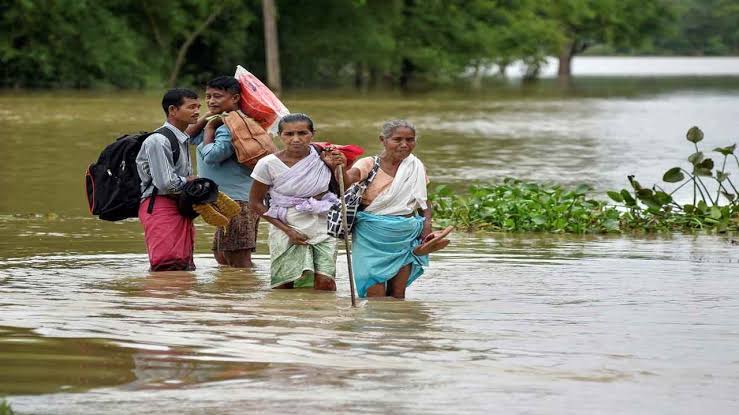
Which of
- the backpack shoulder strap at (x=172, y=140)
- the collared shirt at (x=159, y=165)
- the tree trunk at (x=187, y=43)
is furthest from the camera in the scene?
the tree trunk at (x=187, y=43)

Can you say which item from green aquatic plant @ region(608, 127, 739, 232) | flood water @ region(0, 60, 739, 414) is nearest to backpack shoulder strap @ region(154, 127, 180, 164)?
flood water @ region(0, 60, 739, 414)

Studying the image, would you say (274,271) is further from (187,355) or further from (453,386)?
(453,386)

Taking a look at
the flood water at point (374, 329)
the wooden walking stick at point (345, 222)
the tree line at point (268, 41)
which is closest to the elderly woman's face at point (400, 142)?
the wooden walking stick at point (345, 222)

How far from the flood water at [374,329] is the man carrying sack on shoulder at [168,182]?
170mm

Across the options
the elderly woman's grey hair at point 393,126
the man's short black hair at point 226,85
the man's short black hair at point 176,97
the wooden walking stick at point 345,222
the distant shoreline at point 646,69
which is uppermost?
the man's short black hair at point 226,85

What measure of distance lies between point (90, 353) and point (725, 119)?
27.5 metres

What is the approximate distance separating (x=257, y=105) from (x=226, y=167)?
50cm

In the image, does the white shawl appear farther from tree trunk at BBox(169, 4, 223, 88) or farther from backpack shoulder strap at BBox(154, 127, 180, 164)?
tree trunk at BBox(169, 4, 223, 88)

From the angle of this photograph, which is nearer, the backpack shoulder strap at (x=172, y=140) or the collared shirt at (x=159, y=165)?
the collared shirt at (x=159, y=165)

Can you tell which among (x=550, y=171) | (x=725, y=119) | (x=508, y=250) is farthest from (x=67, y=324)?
(x=725, y=119)

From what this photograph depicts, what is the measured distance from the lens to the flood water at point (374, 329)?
623 cm

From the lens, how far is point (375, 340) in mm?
7438

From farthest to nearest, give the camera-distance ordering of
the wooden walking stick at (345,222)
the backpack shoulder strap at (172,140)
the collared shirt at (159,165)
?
the backpack shoulder strap at (172,140) → the collared shirt at (159,165) → the wooden walking stick at (345,222)

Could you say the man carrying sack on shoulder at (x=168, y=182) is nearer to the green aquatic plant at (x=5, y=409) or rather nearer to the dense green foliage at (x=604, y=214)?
the green aquatic plant at (x=5, y=409)
